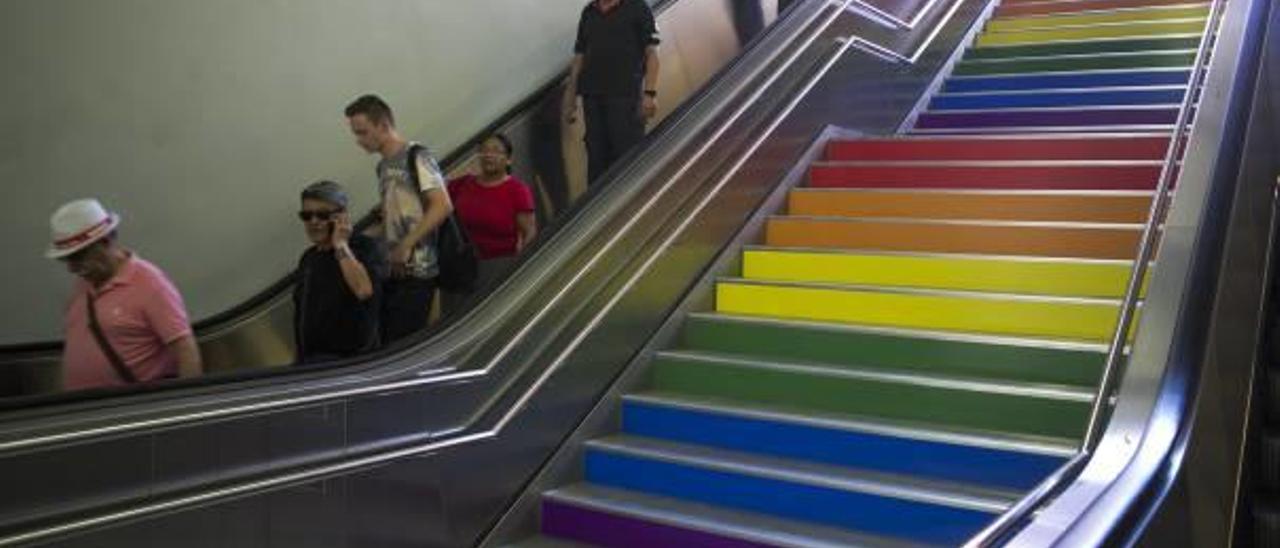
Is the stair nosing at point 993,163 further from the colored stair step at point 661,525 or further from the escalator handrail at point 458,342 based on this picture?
the colored stair step at point 661,525

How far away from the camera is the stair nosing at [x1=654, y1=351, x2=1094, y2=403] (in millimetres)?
3589

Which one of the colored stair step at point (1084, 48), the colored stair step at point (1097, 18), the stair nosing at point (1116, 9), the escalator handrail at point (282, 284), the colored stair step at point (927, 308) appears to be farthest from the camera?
the stair nosing at point (1116, 9)

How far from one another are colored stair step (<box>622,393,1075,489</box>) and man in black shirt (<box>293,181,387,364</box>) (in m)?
0.99

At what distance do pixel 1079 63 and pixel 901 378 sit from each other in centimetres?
401

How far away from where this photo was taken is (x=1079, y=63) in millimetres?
7066

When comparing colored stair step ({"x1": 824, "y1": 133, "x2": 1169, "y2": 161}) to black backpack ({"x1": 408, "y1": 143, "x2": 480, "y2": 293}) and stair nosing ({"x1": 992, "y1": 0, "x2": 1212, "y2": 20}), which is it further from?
stair nosing ({"x1": 992, "y1": 0, "x2": 1212, "y2": 20})

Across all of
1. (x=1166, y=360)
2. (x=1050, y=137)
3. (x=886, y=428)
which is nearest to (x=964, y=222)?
(x=1050, y=137)

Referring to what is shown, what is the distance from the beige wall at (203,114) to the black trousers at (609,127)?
790mm

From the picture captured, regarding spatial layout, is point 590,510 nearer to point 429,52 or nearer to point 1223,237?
point 1223,237

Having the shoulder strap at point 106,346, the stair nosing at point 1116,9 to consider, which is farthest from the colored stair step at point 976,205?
the stair nosing at point 1116,9

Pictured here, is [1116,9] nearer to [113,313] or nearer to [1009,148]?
[1009,148]

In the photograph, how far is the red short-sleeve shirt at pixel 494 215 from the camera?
498 cm

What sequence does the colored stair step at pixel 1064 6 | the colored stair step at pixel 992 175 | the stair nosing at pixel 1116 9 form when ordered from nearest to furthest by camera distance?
the colored stair step at pixel 992 175 → the stair nosing at pixel 1116 9 → the colored stair step at pixel 1064 6

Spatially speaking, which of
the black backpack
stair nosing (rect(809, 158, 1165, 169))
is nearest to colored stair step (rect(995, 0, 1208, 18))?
stair nosing (rect(809, 158, 1165, 169))
